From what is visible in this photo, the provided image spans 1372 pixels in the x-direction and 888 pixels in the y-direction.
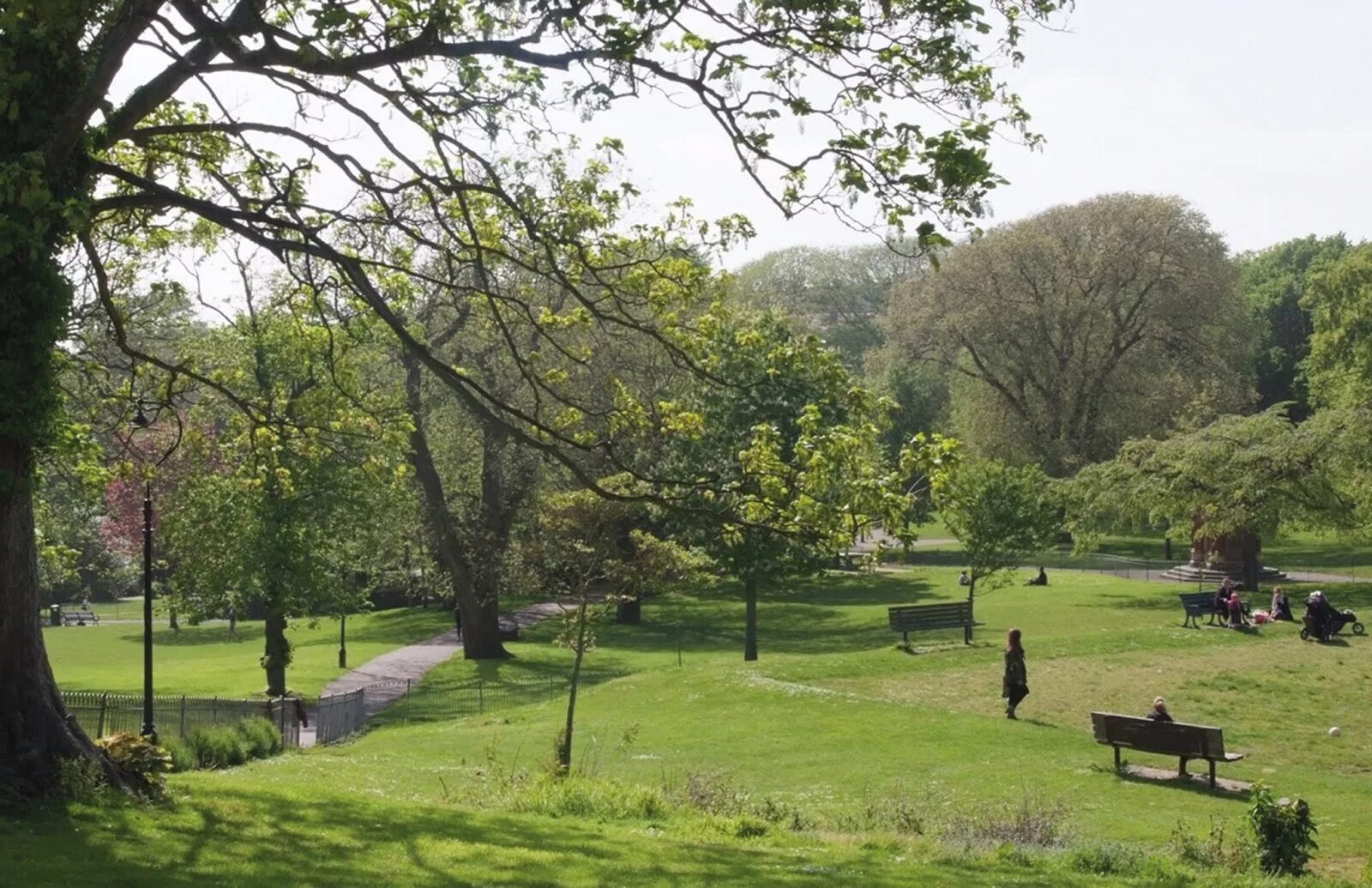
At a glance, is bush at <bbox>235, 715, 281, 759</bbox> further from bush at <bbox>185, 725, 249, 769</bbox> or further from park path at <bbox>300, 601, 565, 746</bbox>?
park path at <bbox>300, 601, 565, 746</bbox>

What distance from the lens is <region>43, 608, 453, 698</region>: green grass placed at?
4147cm

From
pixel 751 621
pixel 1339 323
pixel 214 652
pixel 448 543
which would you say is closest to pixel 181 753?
pixel 751 621

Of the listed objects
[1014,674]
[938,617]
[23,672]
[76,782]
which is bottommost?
[1014,674]

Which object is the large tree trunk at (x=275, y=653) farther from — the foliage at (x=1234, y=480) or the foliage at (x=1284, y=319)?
the foliage at (x=1284, y=319)

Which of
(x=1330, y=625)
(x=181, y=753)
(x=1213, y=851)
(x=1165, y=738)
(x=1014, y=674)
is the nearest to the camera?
(x=1213, y=851)

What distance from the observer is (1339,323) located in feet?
240

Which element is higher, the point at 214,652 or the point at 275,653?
the point at 275,653

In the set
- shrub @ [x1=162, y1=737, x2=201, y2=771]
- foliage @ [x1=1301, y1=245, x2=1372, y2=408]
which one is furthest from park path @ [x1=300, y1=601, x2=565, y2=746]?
foliage @ [x1=1301, y1=245, x2=1372, y2=408]

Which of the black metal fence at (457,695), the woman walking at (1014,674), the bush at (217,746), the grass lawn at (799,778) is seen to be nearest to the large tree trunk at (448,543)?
the grass lawn at (799,778)

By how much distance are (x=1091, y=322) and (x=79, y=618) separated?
50573mm

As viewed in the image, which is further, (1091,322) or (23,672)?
(1091,322)

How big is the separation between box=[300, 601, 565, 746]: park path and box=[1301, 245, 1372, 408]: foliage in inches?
1639

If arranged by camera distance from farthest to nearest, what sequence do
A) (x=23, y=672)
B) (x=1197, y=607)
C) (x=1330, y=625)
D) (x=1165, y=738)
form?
(x=1197, y=607), (x=1330, y=625), (x=1165, y=738), (x=23, y=672)

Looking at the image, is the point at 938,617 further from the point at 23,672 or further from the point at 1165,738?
the point at 23,672
